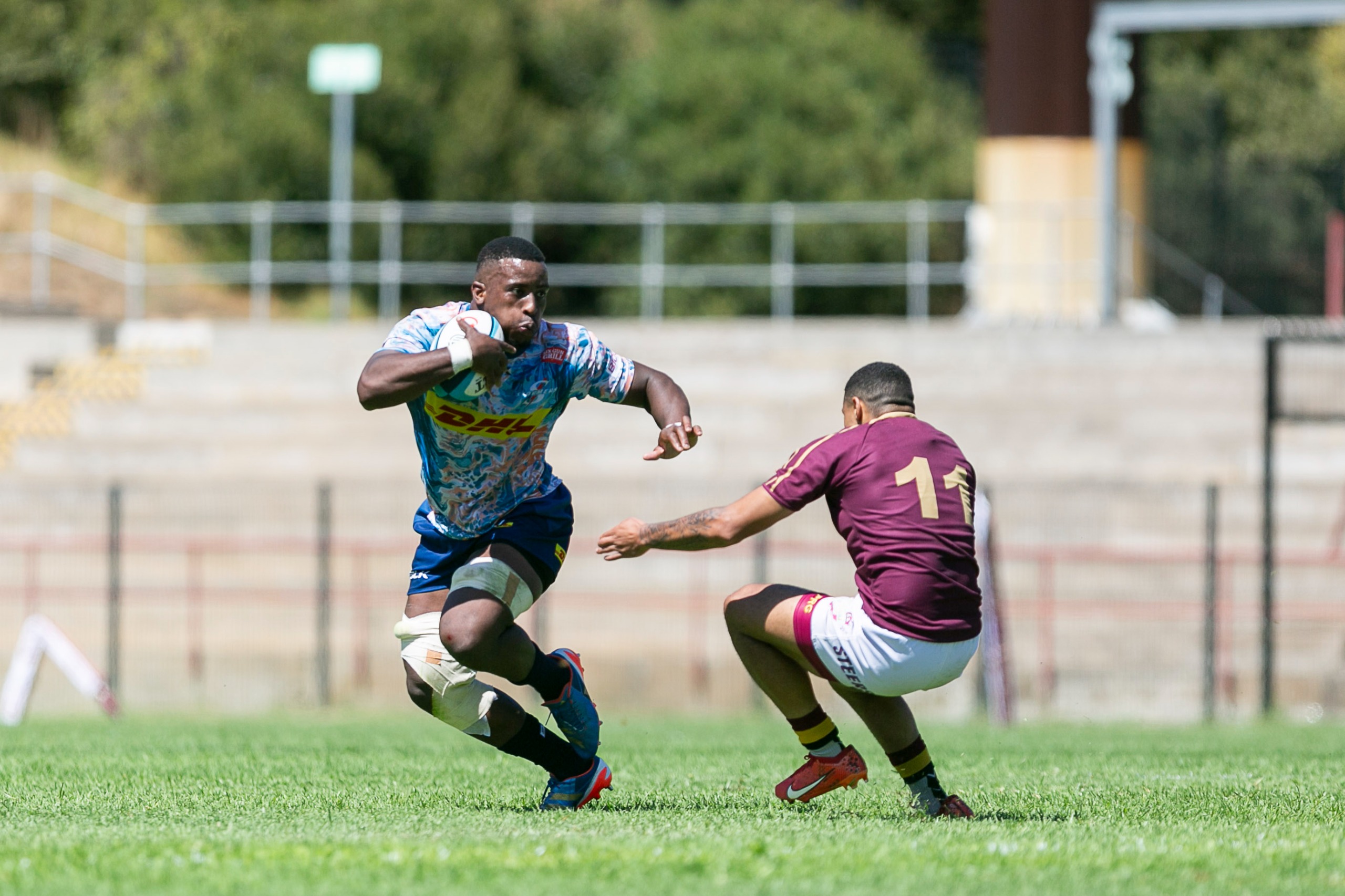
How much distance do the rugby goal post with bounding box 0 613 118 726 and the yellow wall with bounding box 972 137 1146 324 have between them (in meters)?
12.7

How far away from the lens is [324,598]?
18656 millimetres

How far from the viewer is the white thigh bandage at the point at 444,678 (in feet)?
22.5

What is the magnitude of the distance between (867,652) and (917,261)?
2022cm

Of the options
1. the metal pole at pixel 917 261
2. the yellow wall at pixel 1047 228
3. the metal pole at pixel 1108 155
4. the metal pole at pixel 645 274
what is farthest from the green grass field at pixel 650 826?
the metal pole at pixel 645 274

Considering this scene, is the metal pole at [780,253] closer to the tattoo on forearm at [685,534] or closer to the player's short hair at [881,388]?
the player's short hair at [881,388]

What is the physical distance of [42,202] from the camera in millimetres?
27375

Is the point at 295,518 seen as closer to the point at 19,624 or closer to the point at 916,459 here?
the point at 19,624

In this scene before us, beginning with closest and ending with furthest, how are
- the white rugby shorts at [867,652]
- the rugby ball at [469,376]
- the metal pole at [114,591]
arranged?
the white rugby shorts at [867,652] < the rugby ball at [469,376] < the metal pole at [114,591]

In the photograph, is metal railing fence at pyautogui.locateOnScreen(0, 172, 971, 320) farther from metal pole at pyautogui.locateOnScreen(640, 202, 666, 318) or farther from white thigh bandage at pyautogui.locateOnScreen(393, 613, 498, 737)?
white thigh bandage at pyautogui.locateOnScreen(393, 613, 498, 737)

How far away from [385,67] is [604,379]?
31430 millimetres

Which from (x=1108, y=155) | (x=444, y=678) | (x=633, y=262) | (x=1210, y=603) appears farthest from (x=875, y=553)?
(x=633, y=262)

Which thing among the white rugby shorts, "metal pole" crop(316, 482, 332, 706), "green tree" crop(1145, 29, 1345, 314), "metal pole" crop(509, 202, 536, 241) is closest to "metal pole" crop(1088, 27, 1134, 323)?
"green tree" crop(1145, 29, 1345, 314)

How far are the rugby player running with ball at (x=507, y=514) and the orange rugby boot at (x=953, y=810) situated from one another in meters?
1.28

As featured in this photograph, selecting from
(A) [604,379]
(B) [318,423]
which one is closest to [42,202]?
(B) [318,423]
